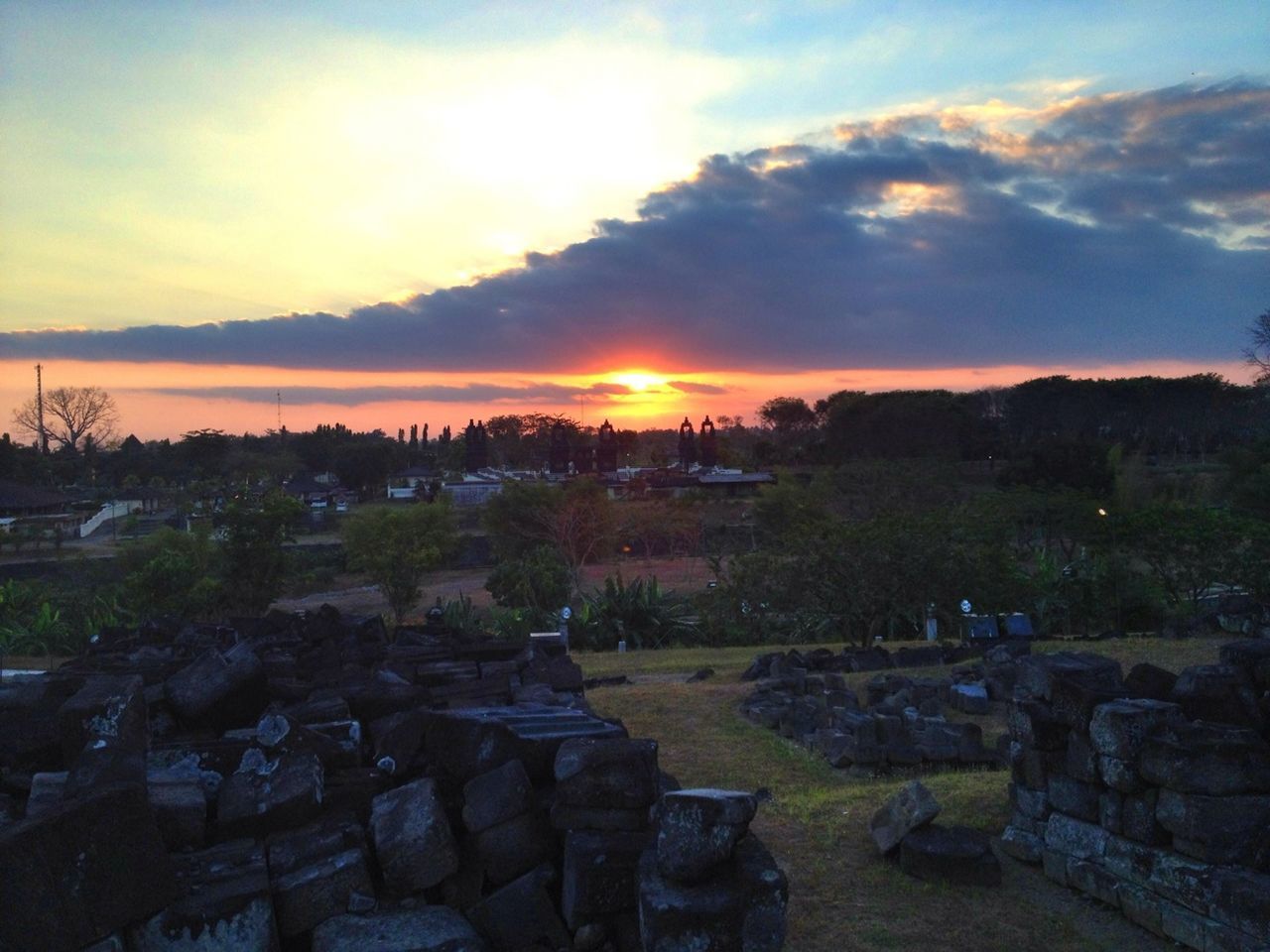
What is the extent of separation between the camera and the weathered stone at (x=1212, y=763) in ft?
16.2

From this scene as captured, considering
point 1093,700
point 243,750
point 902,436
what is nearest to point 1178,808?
point 1093,700

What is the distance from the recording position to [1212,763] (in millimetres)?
4957

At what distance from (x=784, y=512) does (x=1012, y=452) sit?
27779 mm

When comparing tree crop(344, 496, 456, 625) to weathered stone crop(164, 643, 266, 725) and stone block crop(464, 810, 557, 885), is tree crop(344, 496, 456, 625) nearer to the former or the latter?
weathered stone crop(164, 643, 266, 725)

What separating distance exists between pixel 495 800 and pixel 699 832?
1.21 metres

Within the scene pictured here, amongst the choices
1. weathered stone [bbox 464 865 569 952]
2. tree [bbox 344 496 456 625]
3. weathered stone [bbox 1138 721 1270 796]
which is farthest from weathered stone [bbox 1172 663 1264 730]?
tree [bbox 344 496 456 625]

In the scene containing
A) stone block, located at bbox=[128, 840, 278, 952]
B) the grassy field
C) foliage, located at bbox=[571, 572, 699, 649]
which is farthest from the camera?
foliage, located at bbox=[571, 572, 699, 649]

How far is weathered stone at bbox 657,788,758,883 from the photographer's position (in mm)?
4047

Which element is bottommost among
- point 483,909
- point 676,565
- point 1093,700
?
point 676,565

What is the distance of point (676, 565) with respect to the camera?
41.9 m

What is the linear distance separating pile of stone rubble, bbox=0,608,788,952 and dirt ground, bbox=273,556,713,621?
24.0m

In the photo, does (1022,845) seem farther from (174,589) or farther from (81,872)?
(174,589)

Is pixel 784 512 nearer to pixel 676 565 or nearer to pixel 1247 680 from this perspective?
pixel 676 565

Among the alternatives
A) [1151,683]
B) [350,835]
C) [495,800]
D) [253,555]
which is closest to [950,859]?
[1151,683]
